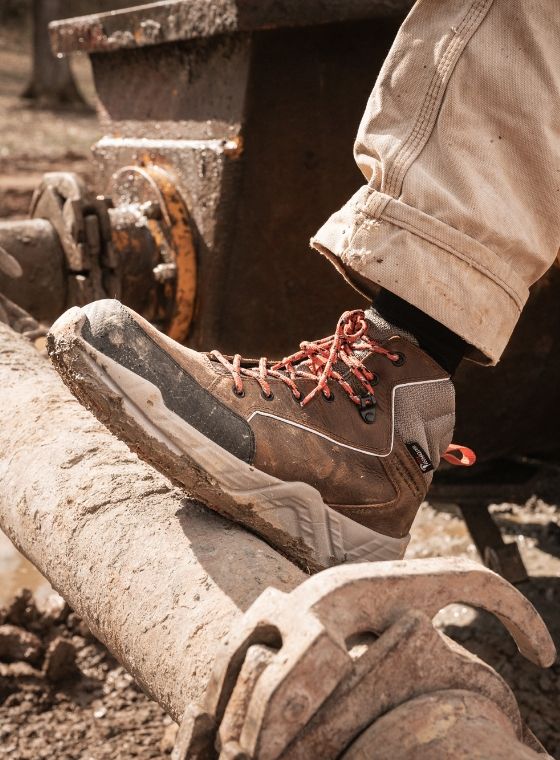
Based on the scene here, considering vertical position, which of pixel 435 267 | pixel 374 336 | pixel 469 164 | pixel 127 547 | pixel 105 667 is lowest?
pixel 105 667

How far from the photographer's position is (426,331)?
1371mm

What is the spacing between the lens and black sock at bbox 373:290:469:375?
53.9 inches

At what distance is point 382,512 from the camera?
4.34ft

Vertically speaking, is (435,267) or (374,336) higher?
(435,267)

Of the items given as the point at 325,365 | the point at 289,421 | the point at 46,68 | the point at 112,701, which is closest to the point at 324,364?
the point at 325,365

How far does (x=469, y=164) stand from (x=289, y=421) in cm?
42

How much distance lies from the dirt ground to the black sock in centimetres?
86

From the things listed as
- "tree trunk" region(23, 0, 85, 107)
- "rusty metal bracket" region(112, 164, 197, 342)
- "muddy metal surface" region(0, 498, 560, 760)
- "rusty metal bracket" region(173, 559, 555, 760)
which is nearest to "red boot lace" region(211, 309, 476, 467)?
"rusty metal bracket" region(173, 559, 555, 760)

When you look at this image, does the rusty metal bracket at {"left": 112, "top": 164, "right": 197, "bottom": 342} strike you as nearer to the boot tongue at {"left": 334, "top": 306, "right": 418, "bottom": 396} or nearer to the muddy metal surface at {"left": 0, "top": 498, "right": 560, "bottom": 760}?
the muddy metal surface at {"left": 0, "top": 498, "right": 560, "bottom": 760}

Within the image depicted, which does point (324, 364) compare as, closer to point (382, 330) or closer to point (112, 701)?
point (382, 330)

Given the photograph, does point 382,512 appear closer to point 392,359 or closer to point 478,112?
point 392,359

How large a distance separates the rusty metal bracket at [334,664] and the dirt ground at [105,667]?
1060 mm

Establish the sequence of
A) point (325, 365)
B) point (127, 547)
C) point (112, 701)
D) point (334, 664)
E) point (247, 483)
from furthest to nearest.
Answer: point (112, 701) → point (325, 365) → point (247, 483) → point (127, 547) → point (334, 664)

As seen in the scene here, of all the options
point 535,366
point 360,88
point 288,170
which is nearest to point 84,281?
point 288,170
